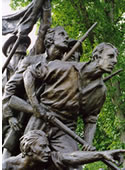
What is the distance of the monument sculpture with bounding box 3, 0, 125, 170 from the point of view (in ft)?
13.6

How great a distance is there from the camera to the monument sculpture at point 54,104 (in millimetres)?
4148

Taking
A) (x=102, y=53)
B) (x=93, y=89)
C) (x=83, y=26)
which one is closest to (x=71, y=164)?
(x=93, y=89)

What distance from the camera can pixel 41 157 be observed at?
404 cm

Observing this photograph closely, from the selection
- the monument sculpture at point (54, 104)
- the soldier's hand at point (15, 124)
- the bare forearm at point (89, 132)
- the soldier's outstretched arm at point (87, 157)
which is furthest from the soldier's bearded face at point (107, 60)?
the soldier's hand at point (15, 124)

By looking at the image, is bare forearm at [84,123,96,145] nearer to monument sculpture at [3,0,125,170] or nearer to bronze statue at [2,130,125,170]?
monument sculpture at [3,0,125,170]

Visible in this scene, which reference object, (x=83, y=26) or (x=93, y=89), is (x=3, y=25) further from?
(x=83, y=26)

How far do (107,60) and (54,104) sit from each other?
0.92 m

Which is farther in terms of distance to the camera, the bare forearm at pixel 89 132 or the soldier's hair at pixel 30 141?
the bare forearm at pixel 89 132

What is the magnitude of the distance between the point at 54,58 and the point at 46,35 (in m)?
0.41

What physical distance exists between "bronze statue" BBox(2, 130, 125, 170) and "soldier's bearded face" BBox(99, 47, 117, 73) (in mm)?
1184

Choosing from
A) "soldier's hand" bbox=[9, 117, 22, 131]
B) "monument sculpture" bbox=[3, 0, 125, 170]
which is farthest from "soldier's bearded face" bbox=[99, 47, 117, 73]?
"soldier's hand" bbox=[9, 117, 22, 131]

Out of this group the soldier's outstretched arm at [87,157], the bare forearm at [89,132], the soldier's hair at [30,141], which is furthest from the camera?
the bare forearm at [89,132]

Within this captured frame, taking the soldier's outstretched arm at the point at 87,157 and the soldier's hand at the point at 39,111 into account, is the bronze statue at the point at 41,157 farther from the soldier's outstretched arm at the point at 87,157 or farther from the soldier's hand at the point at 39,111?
the soldier's hand at the point at 39,111

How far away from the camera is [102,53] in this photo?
4648 mm
